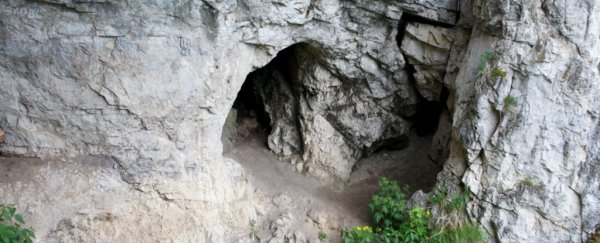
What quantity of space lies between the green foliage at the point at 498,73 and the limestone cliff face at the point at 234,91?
0.02m

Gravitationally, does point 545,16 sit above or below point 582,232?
above

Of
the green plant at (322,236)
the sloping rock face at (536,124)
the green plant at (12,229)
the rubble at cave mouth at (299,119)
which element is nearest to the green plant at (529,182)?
the sloping rock face at (536,124)

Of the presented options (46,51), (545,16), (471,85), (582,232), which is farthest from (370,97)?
(46,51)

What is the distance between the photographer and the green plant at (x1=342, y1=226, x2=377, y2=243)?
19.8 feet

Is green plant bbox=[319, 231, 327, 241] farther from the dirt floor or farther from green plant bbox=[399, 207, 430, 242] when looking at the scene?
green plant bbox=[399, 207, 430, 242]

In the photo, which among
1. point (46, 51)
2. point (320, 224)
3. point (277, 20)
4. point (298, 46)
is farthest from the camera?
point (298, 46)

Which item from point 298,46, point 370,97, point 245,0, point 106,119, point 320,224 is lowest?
point 320,224

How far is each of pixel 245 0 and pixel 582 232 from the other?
4.58 m

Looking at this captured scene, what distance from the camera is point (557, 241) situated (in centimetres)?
548

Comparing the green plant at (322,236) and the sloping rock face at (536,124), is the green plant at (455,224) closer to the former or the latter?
the sloping rock face at (536,124)

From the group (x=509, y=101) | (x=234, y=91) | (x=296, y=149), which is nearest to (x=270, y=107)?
(x=296, y=149)

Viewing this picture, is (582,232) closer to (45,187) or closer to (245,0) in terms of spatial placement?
(245,0)

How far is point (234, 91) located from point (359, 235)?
93.5 inches

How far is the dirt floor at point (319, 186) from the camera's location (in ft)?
22.1
